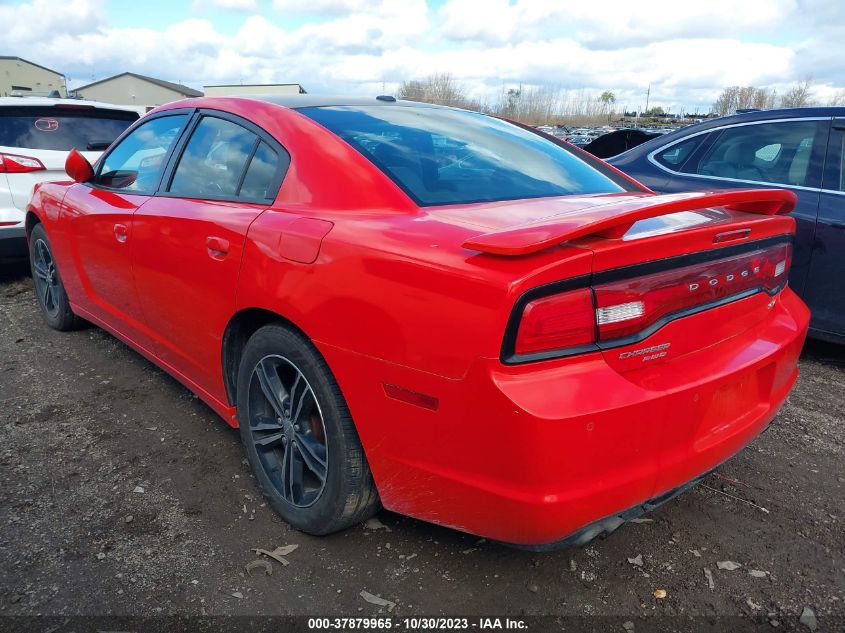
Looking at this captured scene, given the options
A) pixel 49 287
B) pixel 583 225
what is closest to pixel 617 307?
pixel 583 225

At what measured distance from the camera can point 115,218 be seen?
3.23 m

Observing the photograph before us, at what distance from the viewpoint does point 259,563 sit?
7.09ft

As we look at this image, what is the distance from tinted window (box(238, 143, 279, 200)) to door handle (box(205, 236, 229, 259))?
202 millimetres

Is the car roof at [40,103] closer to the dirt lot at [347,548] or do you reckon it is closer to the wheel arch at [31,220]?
the wheel arch at [31,220]

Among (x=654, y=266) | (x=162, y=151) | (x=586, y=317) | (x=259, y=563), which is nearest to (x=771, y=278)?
(x=654, y=266)

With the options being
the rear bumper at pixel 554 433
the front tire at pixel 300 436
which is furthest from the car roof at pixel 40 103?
the rear bumper at pixel 554 433

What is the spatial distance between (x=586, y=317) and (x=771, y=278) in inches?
36.5

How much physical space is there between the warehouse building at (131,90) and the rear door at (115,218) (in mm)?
72814

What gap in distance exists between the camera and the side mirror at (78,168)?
3.69 m

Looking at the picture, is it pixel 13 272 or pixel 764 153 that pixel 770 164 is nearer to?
pixel 764 153

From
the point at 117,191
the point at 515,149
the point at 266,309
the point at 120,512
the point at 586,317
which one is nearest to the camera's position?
the point at 586,317

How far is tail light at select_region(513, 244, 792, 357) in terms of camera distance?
5.19ft

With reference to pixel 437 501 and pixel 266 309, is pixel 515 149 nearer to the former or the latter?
pixel 266 309

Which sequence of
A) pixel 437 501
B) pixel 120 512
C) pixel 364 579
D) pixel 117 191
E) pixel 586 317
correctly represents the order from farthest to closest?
1. pixel 117 191
2. pixel 120 512
3. pixel 364 579
4. pixel 437 501
5. pixel 586 317
